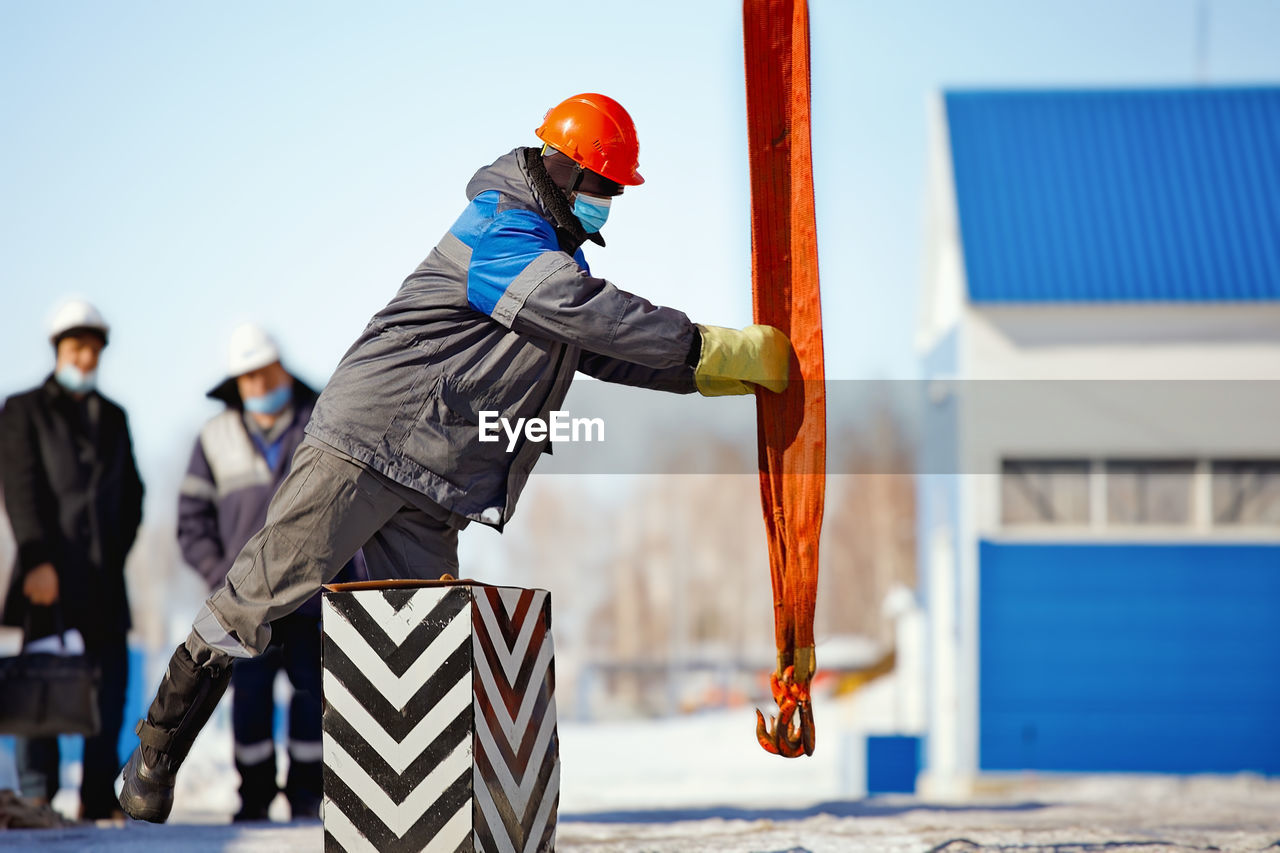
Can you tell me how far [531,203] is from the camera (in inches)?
A: 146

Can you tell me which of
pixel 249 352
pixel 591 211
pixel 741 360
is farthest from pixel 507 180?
pixel 249 352

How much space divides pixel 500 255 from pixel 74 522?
3699mm

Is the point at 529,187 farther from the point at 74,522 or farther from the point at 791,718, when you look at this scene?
the point at 74,522

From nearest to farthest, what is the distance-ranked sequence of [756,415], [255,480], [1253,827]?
[756,415] → [1253,827] → [255,480]

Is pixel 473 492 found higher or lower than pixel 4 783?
higher

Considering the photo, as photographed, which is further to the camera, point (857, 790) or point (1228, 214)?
point (857, 790)

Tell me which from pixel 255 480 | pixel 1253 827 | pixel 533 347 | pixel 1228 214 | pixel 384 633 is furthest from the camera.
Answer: pixel 1228 214

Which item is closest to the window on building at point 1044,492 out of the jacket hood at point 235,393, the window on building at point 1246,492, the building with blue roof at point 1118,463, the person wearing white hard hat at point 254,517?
the building with blue roof at point 1118,463

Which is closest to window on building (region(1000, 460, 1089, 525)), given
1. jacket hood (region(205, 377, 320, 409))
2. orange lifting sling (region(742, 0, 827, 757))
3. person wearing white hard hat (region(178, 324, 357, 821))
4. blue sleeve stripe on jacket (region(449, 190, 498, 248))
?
jacket hood (region(205, 377, 320, 409))

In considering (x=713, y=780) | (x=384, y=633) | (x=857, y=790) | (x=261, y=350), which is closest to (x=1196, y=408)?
(x=857, y=790)

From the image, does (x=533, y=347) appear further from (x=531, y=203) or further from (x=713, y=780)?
(x=713, y=780)

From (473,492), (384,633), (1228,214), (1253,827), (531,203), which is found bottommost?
(1253,827)

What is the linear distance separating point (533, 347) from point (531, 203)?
0.38 meters

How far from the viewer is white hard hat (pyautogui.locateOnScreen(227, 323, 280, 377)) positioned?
20.8 feet
